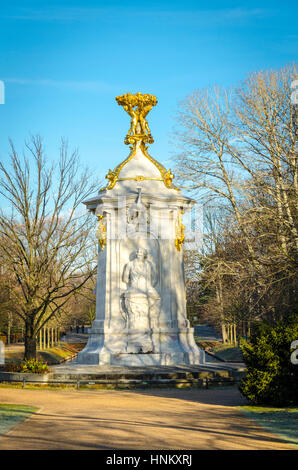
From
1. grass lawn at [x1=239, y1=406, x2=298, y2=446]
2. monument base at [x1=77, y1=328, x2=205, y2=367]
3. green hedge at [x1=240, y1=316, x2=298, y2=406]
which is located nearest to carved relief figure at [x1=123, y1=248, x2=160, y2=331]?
monument base at [x1=77, y1=328, x2=205, y2=367]

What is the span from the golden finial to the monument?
3.91ft

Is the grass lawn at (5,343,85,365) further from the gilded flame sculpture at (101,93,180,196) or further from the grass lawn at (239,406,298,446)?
the grass lawn at (239,406,298,446)

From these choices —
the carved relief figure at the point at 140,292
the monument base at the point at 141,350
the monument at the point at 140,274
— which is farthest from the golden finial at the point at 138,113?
the monument base at the point at 141,350

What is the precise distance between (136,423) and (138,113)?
16.1 m

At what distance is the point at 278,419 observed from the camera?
11.5 metres

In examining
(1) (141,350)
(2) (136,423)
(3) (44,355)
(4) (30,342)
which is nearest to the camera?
(2) (136,423)

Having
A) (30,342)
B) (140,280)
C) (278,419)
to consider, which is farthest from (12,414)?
(30,342)

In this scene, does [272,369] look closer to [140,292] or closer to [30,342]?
[140,292]

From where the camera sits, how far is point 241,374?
20.1m

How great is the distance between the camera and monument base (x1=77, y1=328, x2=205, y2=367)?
21438mm

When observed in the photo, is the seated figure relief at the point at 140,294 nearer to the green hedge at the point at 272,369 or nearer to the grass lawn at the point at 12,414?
the green hedge at the point at 272,369

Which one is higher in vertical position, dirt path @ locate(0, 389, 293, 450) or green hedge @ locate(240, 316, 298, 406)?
green hedge @ locate(240, 316, 298, 406)
